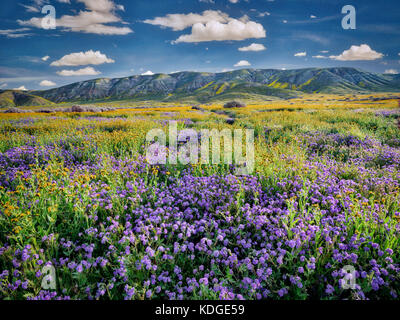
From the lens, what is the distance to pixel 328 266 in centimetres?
214

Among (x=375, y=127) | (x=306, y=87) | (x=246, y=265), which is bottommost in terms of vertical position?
(x=246, y=265)

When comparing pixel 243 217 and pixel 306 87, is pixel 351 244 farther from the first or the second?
pixel 306 87

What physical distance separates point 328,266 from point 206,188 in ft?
6.92

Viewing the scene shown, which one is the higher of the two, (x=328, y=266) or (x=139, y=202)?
(x=139, y=202)
